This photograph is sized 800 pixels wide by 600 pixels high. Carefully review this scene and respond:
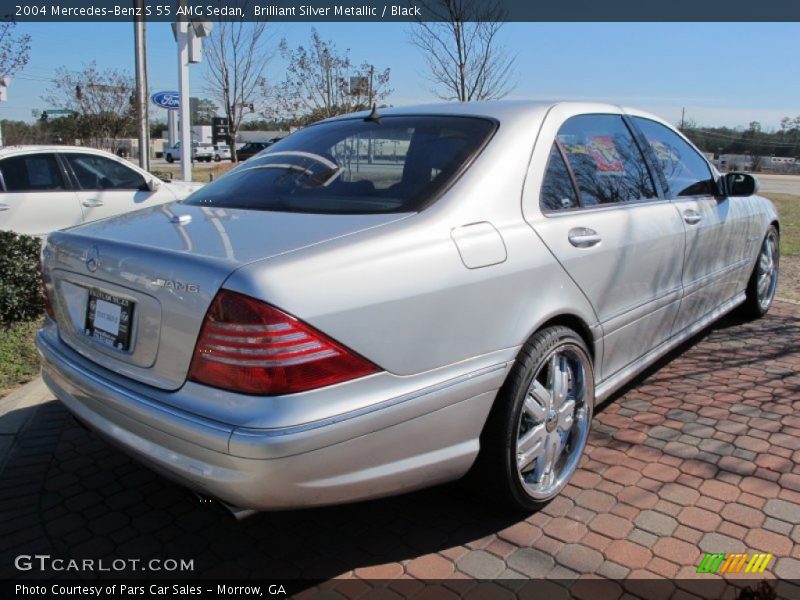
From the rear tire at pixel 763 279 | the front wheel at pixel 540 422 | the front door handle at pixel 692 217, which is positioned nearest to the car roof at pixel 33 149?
the front door handle at pixel 692 217

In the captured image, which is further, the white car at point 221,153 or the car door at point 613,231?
the white car at point 221,153

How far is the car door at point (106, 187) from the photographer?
7.74 m

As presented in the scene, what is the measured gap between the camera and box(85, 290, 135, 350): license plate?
227 cm

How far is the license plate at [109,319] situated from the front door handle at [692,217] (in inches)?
118

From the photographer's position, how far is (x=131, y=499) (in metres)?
2.98

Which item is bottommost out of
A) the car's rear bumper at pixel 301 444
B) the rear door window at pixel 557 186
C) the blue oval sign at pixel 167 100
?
the car's rear bumper at pixel 301 444

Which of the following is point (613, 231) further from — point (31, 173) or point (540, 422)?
point (31, 173)

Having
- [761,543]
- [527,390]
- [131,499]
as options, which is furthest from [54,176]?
[761,543]

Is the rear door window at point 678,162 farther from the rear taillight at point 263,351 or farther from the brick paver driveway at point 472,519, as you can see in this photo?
the rear taillight at point 263,351

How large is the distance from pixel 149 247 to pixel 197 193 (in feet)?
3.47

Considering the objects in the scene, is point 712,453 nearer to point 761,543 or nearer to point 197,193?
point 761,543

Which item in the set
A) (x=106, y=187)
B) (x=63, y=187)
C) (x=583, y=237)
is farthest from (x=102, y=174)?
(x=583, y=237)

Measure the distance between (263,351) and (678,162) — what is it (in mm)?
3209

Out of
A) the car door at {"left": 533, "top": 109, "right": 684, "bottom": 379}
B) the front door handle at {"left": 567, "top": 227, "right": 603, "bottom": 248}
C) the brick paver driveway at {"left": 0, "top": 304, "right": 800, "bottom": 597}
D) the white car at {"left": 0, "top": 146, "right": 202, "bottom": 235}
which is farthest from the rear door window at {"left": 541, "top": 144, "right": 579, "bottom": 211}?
the white car at {"left": 0, "top": 146, "right": 202, "bottom": 235}
